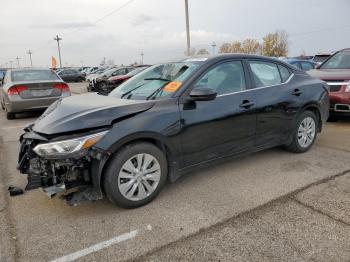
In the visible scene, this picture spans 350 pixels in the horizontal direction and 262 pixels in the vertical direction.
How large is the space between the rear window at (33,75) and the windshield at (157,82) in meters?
5.56

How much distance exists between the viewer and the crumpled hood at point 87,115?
3.10 metres

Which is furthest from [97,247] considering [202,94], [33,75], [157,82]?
[33,75]

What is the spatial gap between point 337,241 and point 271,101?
2108 mm

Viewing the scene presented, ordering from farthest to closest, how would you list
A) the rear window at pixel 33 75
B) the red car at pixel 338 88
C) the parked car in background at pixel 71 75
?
the parked car in background at pixel 71 75 < the rear window at pixel 33 75 < the red car at pixel 338 88

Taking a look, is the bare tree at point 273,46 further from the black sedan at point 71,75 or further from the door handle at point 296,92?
the door handle at point 296,92

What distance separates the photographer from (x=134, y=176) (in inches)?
128

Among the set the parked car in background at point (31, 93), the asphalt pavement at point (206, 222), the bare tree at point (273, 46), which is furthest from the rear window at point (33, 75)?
the bare tree at point (273, 46)

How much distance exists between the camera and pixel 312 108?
500 cm

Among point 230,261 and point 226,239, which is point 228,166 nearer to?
point 226,239

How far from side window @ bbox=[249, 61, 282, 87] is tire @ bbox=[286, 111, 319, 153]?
2.38ft

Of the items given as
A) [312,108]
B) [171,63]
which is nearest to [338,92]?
[312,108]

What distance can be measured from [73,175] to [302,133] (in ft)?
11.4

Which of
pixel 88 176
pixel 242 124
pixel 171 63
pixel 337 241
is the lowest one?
pixel 337 241

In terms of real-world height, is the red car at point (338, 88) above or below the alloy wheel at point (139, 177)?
above
